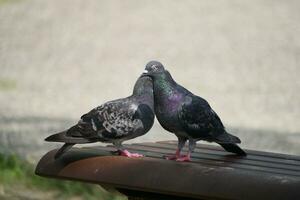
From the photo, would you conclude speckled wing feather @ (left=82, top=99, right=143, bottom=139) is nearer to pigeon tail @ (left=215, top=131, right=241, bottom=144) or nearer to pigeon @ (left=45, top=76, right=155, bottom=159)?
pigeon @ (left=45, top=76, right=155, bottom=159)

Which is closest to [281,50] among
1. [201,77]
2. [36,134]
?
[201,77]

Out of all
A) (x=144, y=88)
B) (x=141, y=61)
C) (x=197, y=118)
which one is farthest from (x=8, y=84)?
(x=197, y=118)

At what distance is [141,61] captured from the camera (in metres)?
9.48

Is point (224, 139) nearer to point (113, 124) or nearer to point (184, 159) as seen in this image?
point (184, 159)

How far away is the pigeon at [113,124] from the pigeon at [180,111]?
70mm

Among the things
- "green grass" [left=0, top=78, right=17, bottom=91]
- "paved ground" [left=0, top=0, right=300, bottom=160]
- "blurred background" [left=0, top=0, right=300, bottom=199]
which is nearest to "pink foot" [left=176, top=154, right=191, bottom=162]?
"blurred background" [left=0, top=0, right=300, bottom=199]

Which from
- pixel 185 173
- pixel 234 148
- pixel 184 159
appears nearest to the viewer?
pixel 185 173

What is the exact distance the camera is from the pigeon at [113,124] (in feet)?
10.6

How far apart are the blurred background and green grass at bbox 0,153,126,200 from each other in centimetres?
4

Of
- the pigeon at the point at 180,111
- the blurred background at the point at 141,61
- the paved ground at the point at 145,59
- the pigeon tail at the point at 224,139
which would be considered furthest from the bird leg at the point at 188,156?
the paved ground at the point at 145,59

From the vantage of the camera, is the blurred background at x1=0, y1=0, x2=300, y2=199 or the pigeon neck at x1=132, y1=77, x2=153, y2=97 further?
the blurred background at x1=0, y1=0, x2=300, y2=199

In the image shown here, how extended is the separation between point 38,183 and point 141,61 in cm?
391

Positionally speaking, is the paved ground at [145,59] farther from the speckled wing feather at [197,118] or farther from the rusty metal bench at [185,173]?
the speckled wing feather at [197,118]

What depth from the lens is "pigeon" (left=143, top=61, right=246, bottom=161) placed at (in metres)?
3.20
